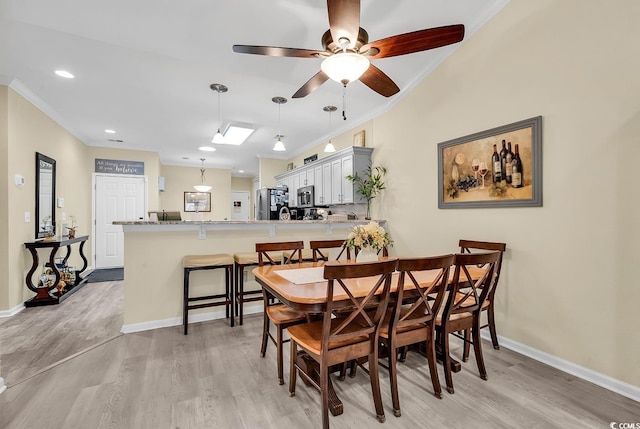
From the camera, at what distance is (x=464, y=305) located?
2.16 metres

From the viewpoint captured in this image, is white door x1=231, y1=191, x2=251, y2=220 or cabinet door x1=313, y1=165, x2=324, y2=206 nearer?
cabinet door x1=313, y1=165, x2=324, y2=206

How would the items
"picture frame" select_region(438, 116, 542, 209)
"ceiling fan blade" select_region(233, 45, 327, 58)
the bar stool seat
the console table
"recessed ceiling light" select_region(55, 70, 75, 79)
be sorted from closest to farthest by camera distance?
"ceiling fan blade" select_region(233, 45, 327, 58) < "picture frame" select_region(438, 116, 542, 209) < the bar stool seat < "recessed ceiling light" select_region(55, 70, 75, 79) < the console table

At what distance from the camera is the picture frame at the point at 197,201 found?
864 centimetres

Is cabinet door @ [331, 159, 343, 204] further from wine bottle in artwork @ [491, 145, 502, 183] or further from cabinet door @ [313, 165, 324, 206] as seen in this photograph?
wine bottle in artwork @ [491, 145, 502, 183]

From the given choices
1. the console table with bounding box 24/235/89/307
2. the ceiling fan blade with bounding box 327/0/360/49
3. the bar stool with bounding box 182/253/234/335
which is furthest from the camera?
the console table with bounding box 24/235/89/307

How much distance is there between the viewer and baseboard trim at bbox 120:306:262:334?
3058 millimetres

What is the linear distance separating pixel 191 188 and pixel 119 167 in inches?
87.7

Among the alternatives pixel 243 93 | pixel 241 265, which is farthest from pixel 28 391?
pixel 243 93

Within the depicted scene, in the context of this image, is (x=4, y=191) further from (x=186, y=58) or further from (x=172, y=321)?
(x=186, y=58)

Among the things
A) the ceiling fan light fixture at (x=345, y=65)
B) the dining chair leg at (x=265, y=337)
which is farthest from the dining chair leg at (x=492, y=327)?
the ceiling fan light fixture at (x=345, y=65)

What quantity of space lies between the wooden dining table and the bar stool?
98 cm

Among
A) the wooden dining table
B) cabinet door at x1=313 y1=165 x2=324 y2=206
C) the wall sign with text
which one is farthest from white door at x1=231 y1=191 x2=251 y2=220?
the wooden dining table

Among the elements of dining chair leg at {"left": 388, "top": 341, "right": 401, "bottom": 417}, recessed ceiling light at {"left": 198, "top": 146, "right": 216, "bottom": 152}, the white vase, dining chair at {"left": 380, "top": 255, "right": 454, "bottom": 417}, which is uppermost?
recessed ceiling light at {"left": 198, "top": 146, "right": 216, "bottom": 152}

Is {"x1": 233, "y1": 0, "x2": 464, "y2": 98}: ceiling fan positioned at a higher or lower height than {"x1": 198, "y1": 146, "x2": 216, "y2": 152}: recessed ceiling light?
lower
